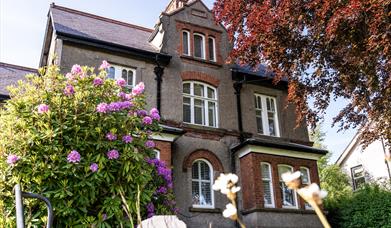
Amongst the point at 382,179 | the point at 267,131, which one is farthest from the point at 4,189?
the point at 382,179

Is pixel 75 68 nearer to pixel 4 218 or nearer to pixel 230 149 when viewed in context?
pixel 4 218

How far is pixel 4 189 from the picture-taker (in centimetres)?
608

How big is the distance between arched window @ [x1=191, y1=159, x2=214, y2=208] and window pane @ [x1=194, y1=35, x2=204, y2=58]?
489 centimetres

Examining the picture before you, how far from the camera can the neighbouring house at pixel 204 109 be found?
13.9 m

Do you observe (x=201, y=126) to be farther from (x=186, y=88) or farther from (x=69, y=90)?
(x=69, y=90)

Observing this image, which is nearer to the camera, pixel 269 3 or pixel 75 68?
pixel 75 68

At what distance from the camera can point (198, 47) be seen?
17.1m

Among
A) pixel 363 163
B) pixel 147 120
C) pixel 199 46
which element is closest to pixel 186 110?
pixel 199 46

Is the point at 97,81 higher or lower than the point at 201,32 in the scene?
lower

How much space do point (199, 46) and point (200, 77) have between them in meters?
1.79

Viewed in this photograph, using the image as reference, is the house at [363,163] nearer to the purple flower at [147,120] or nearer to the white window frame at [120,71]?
the white window frame at [120,71]

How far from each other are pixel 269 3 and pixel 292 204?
799 centimetres

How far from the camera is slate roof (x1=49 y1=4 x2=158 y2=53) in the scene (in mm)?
14914

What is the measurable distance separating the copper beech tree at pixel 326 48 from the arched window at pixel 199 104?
10.9 ft
